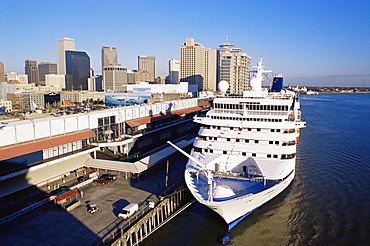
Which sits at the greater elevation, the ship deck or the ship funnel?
the ship funnel

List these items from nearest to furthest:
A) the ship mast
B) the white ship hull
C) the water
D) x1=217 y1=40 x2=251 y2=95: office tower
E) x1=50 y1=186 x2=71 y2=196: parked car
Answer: the white ship hull
the water
x1=50 y1=186 x2=71 y2=196: parked car
the ship mast
x1=217 y1=40 x2=251 y2=95: office tower

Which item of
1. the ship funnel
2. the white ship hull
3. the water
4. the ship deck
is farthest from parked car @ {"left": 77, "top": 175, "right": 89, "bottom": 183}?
the ship funnel

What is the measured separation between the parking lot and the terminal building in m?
3.10

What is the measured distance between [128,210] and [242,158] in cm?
1289

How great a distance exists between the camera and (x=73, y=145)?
3806 cm

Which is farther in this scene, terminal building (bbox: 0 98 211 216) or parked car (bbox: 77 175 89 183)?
parked car (bbox: 77 175 89 183)

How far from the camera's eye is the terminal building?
101 ft

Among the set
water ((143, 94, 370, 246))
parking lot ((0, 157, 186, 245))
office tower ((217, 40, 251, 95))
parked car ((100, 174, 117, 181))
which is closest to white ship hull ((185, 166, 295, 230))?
water ((143, 94, 370, 246))

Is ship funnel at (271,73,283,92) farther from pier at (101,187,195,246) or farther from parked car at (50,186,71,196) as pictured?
parked car at (50,186,71,196)

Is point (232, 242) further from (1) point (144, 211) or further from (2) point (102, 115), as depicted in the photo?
(2) point (102, 115)

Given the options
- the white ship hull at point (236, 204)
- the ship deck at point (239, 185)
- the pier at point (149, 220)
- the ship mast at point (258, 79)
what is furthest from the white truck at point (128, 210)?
the ship mast at point (258, 79)

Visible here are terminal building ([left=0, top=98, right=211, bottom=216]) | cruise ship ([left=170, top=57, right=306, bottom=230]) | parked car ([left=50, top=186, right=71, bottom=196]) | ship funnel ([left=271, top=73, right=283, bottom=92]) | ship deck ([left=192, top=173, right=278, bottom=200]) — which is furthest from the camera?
ship funnel ([left=271, top=73, right=283, bottom=92])

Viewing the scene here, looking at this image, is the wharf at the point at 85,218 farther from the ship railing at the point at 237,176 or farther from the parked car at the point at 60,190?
the ship railing at the point at 237,176

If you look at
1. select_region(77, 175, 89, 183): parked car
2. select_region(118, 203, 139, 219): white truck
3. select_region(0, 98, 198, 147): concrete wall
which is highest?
select_region(0, 98, 198, 147): concrete wall
